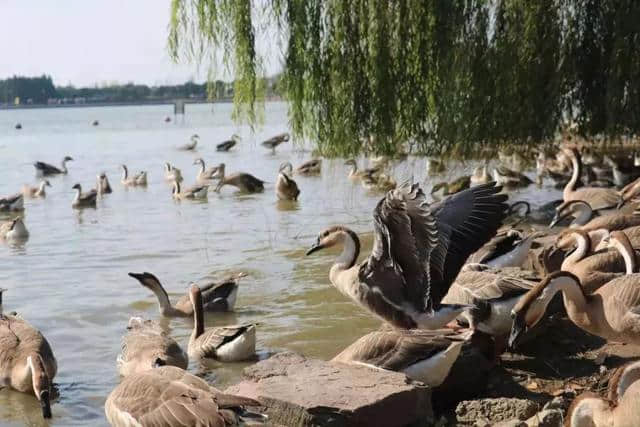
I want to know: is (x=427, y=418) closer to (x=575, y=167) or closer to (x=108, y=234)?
(x=575, y=167)

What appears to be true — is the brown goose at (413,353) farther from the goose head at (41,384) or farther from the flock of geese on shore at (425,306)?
the goose head at (41,384)

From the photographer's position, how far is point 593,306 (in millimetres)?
7391

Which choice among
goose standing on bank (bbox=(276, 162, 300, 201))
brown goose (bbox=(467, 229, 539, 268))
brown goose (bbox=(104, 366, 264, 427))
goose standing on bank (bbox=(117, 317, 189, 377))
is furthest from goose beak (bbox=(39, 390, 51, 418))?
goose standing on bank (bbox=(276, 162, 300, 201))

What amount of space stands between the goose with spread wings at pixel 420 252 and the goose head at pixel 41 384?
2881 mm

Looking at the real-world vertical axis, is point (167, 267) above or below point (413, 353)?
below

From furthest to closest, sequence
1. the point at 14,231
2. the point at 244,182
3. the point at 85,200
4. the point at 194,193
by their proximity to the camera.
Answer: the point at 244,182
the point at 194,193
the point at 85,200
the point at 14,231

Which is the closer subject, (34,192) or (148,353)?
(148,353)

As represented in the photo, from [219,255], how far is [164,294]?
392 cm

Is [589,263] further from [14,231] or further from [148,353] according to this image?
[14,231]

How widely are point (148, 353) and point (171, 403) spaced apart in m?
2.15

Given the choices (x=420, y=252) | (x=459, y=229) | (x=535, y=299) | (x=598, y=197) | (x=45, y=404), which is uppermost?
(x=459, y=229)

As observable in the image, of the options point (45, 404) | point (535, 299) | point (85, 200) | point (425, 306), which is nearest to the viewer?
point (535, 299)

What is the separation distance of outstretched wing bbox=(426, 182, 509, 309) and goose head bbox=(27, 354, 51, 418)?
3.38 meters

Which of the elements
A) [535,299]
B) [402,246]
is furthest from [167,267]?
[535,299]
